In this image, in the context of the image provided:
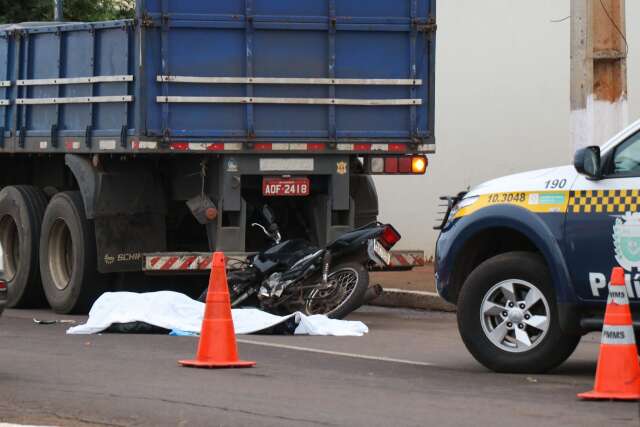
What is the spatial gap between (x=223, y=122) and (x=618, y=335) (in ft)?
22.1

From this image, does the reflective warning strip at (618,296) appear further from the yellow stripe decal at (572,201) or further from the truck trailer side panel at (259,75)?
the truck trailer side panel at (259,75)

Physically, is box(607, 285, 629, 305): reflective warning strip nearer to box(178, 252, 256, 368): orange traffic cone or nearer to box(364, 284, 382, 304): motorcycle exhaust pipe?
box(178, 252, 256, 368): orange traffic cone

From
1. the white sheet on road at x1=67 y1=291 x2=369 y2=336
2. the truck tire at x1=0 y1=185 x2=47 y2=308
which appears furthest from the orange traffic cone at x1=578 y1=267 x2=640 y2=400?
the truck tire at x1=0 y1=185 x2=47 y2=308

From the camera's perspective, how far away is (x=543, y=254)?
1020cm

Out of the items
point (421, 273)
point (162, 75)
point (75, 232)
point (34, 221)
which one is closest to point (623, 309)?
point (162, 75)

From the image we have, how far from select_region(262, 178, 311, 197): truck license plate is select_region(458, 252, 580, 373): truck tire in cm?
452

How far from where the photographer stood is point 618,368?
8.67 m

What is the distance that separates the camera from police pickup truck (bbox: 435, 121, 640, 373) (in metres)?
9.84

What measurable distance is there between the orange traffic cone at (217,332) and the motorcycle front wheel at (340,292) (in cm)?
365

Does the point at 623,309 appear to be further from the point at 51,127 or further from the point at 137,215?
the point at 51,127

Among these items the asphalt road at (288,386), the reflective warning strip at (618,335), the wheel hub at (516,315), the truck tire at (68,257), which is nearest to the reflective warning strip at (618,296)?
the reflective warning strip at (618,335)

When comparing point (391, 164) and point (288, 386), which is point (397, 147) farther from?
point (288, 386)

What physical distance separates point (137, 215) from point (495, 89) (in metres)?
6.41

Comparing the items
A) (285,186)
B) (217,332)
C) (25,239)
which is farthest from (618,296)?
(25,239)
